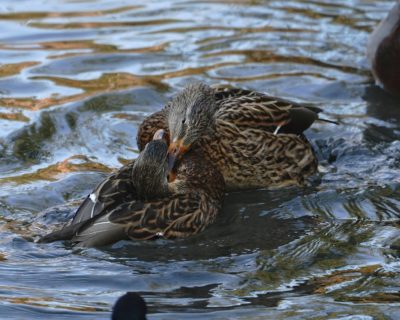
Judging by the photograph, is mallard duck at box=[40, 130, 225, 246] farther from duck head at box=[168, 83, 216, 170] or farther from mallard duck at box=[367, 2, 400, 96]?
mallard duck at box=[367, 2, 400, 96]

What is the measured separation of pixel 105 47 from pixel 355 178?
4.17 m

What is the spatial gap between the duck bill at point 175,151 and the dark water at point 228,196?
1.80 feet

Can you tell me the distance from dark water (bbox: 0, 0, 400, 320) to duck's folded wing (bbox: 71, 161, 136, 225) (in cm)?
28

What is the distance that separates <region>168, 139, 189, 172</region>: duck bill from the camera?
791 cm

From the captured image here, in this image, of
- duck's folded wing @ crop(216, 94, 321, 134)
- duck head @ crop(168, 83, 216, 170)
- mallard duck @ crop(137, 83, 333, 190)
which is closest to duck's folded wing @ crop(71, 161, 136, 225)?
duck head @ crop(168, 83, 216, 170)

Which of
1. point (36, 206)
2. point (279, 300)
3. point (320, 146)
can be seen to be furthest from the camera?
point (320, 146)

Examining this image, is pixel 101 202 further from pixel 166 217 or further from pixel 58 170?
pixel 58 170

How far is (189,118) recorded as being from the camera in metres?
8.38

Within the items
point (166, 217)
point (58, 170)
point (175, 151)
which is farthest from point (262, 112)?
A: point (166, 217)

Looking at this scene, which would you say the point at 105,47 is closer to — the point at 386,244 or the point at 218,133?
the point at 218,133

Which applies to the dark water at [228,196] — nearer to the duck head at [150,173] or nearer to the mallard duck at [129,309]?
the duck head at [150,173]

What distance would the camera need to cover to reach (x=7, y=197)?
810 cm

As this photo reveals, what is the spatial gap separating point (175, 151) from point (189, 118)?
1.31 ft

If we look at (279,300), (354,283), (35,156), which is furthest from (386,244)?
(35,156)
